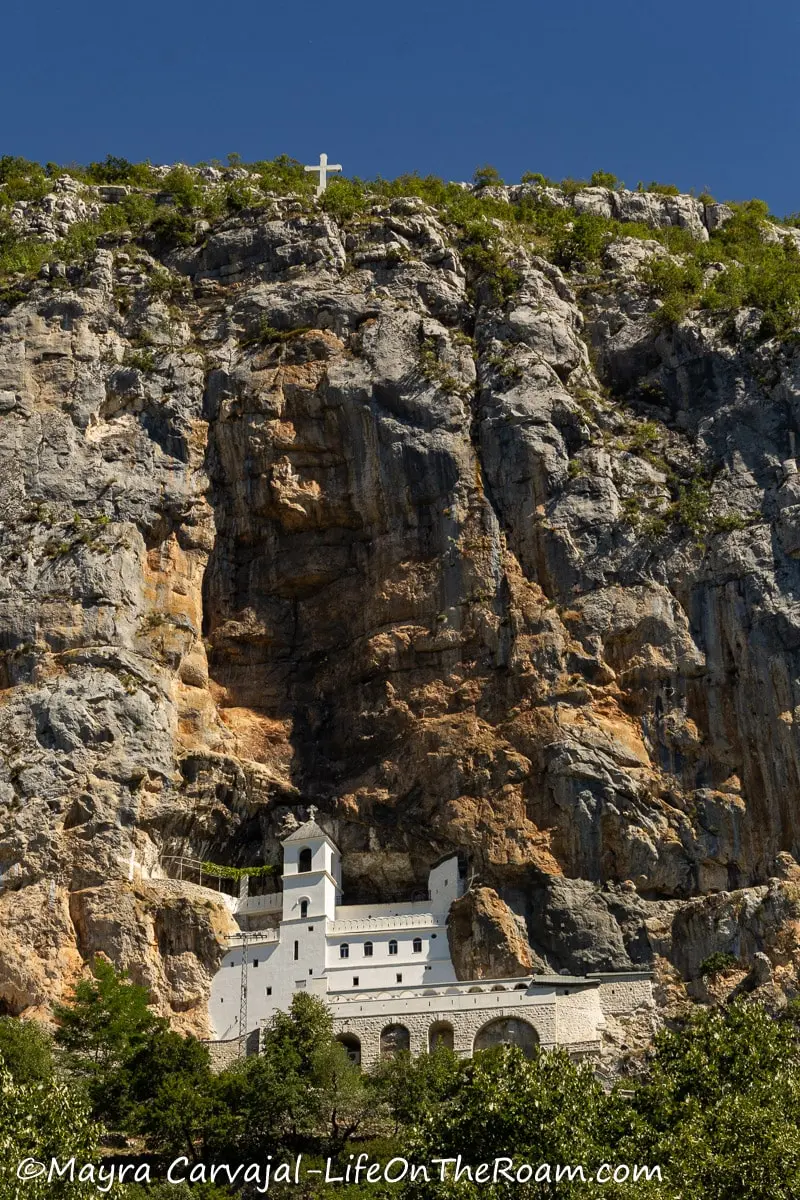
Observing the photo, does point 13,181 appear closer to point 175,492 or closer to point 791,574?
point 175,492

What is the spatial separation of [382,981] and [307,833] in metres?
6.91

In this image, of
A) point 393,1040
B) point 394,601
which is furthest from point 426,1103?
point 394,601

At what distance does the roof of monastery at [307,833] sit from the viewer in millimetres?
61094

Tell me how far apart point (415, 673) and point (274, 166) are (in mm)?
38186

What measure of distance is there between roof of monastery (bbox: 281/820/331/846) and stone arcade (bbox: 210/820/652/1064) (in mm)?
48

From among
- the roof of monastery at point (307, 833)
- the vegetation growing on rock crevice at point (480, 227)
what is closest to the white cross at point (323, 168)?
the vegetation growing on rock crevice at point (480, 227)

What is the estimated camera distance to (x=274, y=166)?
87375 millimetres

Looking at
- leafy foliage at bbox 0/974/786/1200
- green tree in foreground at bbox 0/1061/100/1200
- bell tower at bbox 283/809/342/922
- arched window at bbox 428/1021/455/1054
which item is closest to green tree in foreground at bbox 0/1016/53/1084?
leafy foliage at bbox 0/974/786/1200

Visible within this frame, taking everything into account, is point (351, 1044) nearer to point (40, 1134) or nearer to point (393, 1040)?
point (393, 1040)

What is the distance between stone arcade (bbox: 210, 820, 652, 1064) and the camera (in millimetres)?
54031

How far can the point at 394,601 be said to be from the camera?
2537 inches

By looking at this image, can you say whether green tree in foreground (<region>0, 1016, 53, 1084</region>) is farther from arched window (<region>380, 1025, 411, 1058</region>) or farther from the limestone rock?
the limestone rock

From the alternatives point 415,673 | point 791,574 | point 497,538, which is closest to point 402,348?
point 497,538

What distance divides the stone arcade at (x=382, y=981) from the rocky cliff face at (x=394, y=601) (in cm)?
144
